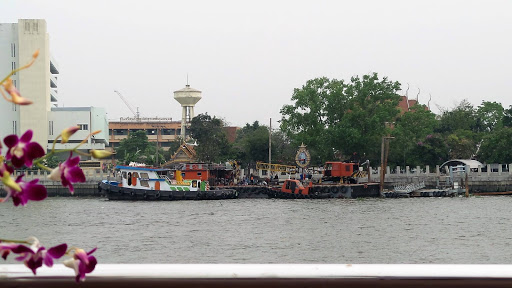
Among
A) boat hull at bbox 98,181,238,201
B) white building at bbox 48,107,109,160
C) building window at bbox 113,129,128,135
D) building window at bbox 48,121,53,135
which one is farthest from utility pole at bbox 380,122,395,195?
building window at bbox 113,129,128,135

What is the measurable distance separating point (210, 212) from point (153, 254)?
1439 cm

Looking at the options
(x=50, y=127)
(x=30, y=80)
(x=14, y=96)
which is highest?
(x=30, y=80)

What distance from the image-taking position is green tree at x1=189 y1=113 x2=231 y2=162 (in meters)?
63.1

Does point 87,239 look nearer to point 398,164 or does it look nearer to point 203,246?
point 203,246

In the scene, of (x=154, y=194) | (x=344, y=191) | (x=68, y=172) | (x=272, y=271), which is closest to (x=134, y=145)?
(x=344, y=191)

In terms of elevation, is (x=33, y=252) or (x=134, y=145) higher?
(x=134, y=145)

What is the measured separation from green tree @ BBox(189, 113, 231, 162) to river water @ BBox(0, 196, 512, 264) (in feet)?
83.8

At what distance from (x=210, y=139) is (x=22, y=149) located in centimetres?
6284

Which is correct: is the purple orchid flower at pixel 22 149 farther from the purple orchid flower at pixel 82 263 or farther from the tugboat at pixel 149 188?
the tugboat at pixel 149 188

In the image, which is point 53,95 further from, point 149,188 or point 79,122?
point 149,188

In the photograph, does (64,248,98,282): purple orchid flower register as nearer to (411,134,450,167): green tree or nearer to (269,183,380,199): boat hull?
(269,183,380,199): boat hull

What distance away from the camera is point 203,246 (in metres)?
20.1

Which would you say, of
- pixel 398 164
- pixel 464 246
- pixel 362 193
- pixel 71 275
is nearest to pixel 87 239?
pixel 464 246

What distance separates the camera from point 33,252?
1627 millimetres
